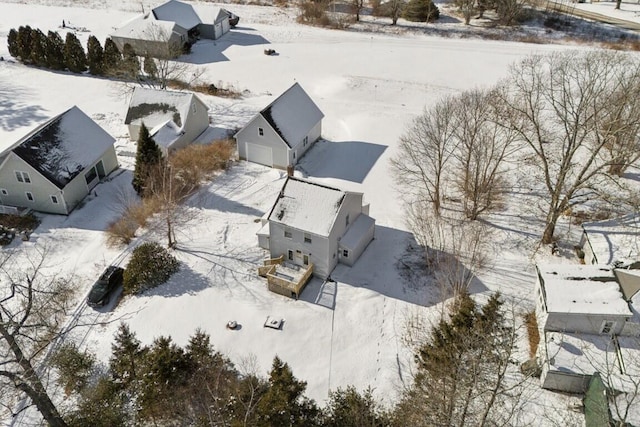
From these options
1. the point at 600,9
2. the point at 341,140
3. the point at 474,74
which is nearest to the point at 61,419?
the point at 341,140

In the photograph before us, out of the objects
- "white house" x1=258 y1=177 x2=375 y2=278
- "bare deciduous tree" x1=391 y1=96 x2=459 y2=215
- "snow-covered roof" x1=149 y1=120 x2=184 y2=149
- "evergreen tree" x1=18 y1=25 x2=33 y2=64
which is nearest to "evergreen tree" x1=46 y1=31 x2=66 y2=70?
"evergreen tree" x1=18 y1=25 x2=33 y2=64

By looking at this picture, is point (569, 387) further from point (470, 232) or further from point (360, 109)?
point (360, 109)

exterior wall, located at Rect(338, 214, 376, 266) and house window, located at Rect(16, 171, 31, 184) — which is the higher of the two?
house window, located at Rect(16, 171, 31, 184)

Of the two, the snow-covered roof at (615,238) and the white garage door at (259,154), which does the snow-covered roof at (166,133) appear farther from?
the snow-covered roof at (615,238)

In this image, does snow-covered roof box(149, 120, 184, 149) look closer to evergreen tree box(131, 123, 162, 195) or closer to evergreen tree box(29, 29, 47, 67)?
evergreen tree box(131, 123, 162, 195)

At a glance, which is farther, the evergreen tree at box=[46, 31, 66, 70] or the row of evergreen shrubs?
the evergreen tree at box=[46, 31, 66, 70]
